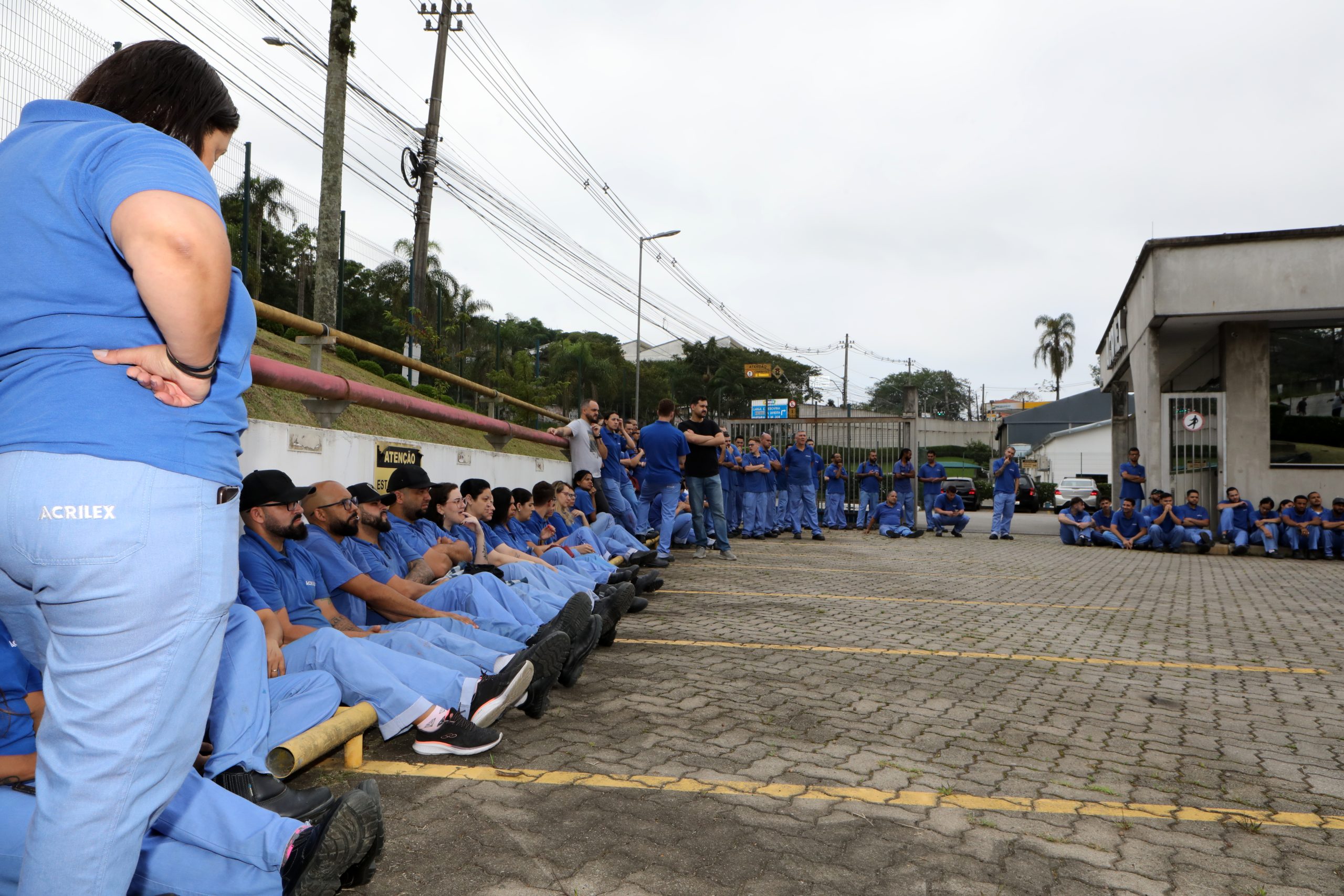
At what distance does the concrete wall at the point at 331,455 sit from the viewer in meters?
4.97

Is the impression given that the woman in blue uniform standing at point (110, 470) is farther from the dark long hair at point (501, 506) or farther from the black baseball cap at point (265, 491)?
the dark long hair at point (501, 506)

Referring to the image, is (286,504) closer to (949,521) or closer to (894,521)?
(894,521)

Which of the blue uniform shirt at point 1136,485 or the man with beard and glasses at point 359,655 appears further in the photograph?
the blue uniform shirt at point 1136,485

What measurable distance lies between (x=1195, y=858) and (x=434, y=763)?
2796 mm

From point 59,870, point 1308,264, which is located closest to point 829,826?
point 59,870

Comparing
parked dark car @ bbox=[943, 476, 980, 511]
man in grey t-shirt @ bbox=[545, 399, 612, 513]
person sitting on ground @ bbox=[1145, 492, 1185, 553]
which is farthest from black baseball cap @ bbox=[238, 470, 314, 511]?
parked dark car @ bbox=[943, 476, 980, 511]

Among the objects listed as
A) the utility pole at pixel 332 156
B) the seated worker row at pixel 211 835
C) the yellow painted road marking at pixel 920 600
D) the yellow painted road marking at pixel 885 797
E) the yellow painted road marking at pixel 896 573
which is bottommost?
the yellow painted road marking at pixel 885 797

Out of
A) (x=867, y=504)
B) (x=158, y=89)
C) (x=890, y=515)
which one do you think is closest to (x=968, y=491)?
(x=867, y=504)

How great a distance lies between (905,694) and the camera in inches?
194

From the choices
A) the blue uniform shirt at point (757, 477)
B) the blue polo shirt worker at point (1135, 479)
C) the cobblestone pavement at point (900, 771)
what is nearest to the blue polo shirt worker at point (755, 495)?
the blue uniform shirt at point (757, 477)

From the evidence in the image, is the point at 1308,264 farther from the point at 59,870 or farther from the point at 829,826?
the point at 59,870

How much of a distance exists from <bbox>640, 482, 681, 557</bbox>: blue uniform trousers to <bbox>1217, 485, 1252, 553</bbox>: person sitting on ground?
1059 centimetres

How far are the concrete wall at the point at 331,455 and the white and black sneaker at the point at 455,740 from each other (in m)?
1.56

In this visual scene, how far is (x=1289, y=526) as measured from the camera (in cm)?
1547
